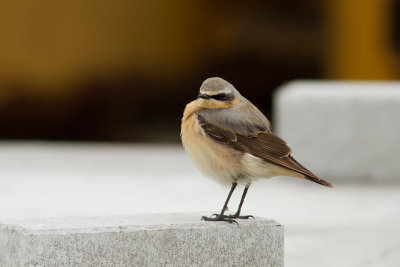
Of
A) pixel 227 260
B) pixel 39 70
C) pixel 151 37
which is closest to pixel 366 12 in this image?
pixel 151 37

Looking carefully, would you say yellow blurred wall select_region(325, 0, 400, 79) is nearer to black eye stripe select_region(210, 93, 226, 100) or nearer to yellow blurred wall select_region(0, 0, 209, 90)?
yellow blurred wall select_region(0, 0, 209, 90)

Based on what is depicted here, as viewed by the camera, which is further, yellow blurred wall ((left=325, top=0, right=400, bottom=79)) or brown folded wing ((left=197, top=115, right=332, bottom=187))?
yellow blurred wall ((left=325, top=0, right=400, bottom=79))

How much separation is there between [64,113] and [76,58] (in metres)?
1.70

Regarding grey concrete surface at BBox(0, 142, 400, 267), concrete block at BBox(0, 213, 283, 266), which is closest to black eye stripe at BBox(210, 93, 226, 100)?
concrete block at BBox(0, 213, 283, 266)

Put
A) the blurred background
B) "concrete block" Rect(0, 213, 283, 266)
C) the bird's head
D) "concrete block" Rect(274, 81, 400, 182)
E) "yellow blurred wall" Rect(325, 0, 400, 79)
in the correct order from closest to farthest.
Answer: "concrete block" Rect(0, 213, 283, 266) < the bird's head < "concrete block" Rect(274, 81, 400, 182) < "yellow blurred wall" Rect(325, 0, 400, 79) < the blurred background

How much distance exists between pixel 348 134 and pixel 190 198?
244 centimetres

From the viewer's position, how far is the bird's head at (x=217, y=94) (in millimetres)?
6426

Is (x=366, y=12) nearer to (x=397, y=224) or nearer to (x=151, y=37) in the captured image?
(x=151, y=37)

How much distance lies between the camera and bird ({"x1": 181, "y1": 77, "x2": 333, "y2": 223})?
6453 mm

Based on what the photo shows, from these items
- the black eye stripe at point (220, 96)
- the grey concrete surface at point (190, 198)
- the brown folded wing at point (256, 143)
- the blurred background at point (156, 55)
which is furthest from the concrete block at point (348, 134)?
the black eye stripe at point (220, 96)

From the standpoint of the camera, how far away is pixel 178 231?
6.13 meters

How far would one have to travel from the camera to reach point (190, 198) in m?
12.0

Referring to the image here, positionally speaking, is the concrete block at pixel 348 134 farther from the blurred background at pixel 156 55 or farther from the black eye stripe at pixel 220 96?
the black eye stripe at pixel 220 96

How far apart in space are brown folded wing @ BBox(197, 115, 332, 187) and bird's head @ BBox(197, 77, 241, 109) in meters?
0.12
